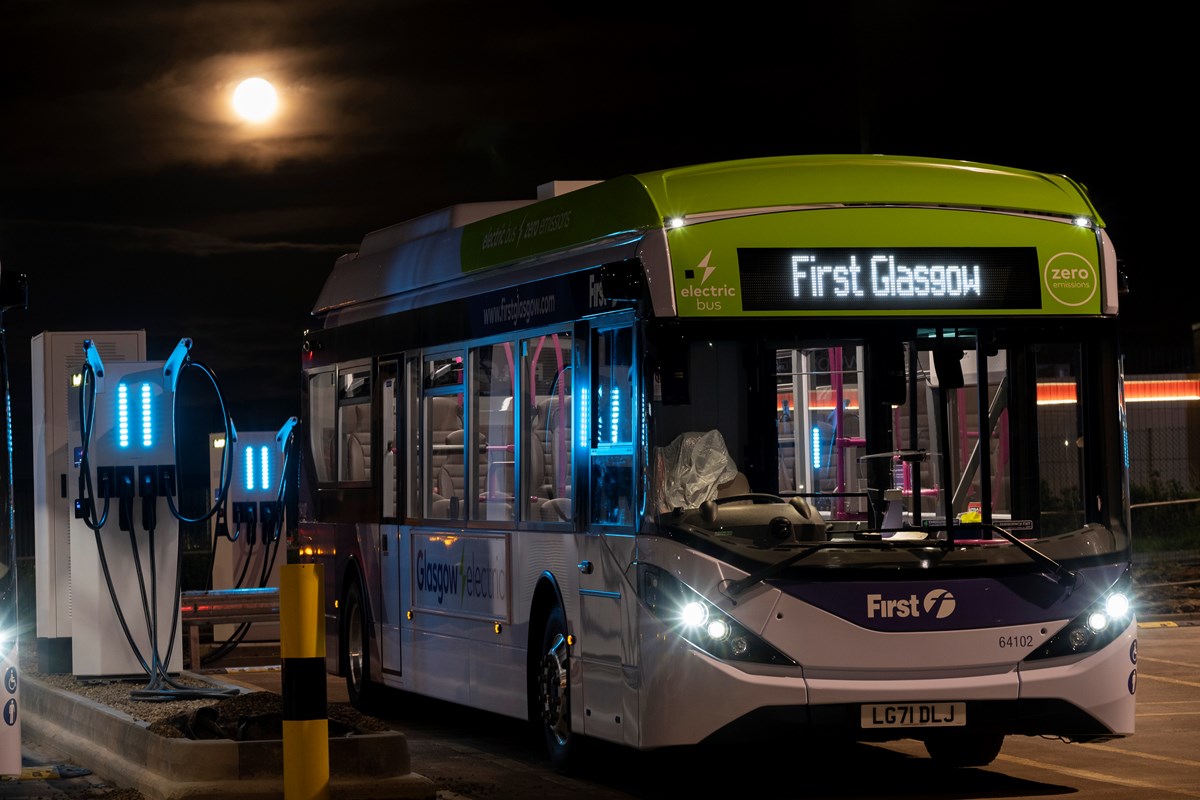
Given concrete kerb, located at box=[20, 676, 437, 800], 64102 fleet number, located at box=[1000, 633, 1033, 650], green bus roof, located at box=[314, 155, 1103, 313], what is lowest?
concrete kerb, located at box=[20, 676, 437, 800]

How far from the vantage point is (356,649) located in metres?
15.9

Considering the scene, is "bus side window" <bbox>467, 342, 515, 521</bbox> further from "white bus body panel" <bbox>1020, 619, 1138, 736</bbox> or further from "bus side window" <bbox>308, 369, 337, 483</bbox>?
"white bus body panel" <bbox>1020, 619, 1138, 736</bbox>

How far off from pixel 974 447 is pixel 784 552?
4.34 ft

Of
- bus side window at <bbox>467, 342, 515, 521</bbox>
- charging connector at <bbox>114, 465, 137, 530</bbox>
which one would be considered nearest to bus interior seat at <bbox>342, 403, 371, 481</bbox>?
charging connector at <bbox>114, 465, 137, 530</bbox>

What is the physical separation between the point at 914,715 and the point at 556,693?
2.44 meters

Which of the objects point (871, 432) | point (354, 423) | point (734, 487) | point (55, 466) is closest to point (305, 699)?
point (734, 487)

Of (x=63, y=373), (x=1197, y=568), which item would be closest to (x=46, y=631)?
(x=63, y=373)

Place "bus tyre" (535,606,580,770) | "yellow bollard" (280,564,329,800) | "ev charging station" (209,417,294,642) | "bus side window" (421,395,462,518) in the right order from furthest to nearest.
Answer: "ev charging station" (209,417,294,642) → "bus side window" (421,395,462,518) → "bus tyre" (535,606,580,770) → "yellow bollard" (280,564,329,800)

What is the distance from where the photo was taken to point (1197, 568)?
28531 millimetres

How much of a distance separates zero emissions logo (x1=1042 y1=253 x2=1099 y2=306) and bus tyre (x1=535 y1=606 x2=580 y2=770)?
3.22 meters

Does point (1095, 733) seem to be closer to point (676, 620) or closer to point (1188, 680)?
point (676, 620)

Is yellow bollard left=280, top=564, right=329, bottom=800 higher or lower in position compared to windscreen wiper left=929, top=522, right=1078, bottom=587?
lower

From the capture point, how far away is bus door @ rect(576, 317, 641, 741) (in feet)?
34.8

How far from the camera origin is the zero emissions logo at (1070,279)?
10727 millimetres
